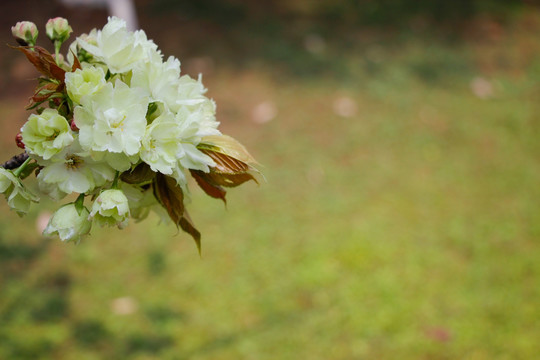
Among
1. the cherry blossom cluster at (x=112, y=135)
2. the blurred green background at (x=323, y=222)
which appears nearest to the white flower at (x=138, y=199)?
the cherry blossom cluster at (x=112, y=135)

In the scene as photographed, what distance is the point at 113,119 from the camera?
2.66 feet

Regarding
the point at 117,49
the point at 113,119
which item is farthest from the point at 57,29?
the point at 113,119

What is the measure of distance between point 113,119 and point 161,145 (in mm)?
82

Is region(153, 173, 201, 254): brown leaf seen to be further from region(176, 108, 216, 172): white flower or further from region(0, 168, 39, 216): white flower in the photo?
region(0, 168, 39, 216): white flower

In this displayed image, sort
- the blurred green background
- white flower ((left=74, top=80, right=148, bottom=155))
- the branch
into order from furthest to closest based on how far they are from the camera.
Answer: the blurred green background → the branch → white flower ((left=74, top=80, right=148, bottom=155))

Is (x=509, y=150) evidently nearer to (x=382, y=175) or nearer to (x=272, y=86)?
(x=382, y=175)

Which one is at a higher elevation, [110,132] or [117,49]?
[117,49]

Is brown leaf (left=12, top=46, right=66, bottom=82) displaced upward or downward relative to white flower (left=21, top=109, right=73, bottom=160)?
upward

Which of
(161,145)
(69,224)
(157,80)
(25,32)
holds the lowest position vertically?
(69,224)

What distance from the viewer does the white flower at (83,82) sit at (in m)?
0.83

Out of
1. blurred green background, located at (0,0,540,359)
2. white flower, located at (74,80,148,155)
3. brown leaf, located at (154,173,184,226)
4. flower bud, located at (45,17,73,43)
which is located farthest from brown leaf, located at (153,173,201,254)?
blurred green background, located at (0,0,540,359)

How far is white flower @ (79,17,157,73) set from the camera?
875 mm

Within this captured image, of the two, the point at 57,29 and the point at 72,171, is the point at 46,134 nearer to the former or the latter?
the point at 72,171

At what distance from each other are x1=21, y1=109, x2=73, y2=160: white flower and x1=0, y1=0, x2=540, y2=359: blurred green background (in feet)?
2.36
